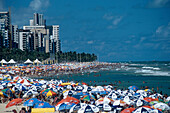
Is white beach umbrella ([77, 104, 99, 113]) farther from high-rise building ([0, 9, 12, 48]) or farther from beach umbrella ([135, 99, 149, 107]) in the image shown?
high-rise building ([0, 9, 12, 48])

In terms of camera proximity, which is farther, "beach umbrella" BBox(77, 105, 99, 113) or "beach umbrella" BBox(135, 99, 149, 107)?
"beach umbrella" BBox(135, 99, 149, 107)

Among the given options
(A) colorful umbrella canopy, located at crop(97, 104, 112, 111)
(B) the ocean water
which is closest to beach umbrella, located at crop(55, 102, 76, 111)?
(A) colorful umbrella canopy, located at crop(97, 104, 112, 111)

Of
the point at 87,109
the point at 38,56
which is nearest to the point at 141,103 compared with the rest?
the point at 87,109

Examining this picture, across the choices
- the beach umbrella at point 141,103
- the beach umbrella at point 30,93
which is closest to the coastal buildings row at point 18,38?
the beach umbrella at point 30,93

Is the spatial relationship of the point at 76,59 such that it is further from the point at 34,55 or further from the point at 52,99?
the point at 52,99

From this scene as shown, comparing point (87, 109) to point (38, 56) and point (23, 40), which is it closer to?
point (38, 56)

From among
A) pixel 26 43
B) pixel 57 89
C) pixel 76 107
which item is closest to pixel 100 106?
pixel 76 107
